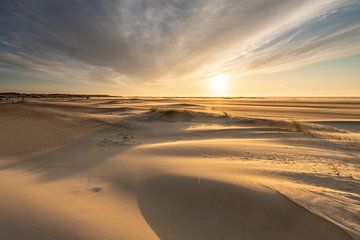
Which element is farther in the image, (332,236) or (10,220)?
(10,220)

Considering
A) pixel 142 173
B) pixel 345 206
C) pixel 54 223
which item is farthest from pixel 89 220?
pixel 345 206

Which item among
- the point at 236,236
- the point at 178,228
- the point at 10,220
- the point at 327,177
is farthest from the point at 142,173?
the point at 327,177

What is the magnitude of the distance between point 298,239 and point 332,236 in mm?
355

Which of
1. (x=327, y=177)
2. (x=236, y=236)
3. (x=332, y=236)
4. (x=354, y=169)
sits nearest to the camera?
(x=332, y=236)

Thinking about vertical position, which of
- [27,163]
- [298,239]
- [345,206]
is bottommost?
[27,163]

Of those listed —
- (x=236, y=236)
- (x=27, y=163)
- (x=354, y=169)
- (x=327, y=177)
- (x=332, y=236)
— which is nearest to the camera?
(x=332, y=236)

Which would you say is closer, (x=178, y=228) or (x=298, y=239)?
(x=298, y=239)

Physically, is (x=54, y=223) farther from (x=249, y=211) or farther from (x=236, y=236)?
(x=249, y=211)

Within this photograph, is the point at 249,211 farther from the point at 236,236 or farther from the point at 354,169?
the point at 354,169

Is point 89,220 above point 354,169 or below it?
below

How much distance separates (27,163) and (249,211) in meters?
6.17

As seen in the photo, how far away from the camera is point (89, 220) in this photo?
2.67 m

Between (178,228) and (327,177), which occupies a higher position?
(327,177)

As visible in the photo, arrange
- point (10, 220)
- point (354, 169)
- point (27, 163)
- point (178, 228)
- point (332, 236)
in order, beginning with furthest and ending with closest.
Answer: point (27, 163) → point (354, 169) → point (10, 220) → point (178, 228) → point (332, 236)
